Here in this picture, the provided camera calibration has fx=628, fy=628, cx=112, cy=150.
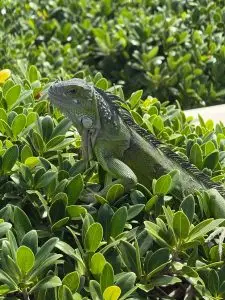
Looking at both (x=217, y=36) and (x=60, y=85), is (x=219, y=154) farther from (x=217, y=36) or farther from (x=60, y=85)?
(x=217, y=36)

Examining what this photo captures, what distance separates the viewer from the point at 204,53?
643 centimetres

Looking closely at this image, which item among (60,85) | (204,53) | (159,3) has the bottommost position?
(204,53)

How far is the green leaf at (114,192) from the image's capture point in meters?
2.56

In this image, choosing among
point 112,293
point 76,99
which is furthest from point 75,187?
point 76,99

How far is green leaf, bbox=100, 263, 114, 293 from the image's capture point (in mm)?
2047

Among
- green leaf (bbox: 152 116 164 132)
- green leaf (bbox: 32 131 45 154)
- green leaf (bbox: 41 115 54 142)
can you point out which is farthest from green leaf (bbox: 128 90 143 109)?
green leaf (bbox: 32 131 45 154)

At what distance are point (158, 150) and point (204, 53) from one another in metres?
3.49

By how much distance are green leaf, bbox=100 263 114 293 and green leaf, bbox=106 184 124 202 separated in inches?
22.0

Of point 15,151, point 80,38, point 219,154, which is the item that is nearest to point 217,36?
point 80,38

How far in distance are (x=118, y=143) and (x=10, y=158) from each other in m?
0.78

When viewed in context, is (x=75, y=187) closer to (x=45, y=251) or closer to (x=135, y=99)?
(x=45, y=251)

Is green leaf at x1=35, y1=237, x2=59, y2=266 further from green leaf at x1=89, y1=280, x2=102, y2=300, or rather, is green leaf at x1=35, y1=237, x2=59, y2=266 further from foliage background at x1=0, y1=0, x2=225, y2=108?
foliage background at x1=0, y1=0, x2=225, y2=108

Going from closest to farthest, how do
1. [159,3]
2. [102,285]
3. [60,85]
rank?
[102,285] < [60,85] < [159,3]

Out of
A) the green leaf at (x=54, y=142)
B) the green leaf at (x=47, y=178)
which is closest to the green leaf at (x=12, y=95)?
the green leaf at (x=54, y=142)
